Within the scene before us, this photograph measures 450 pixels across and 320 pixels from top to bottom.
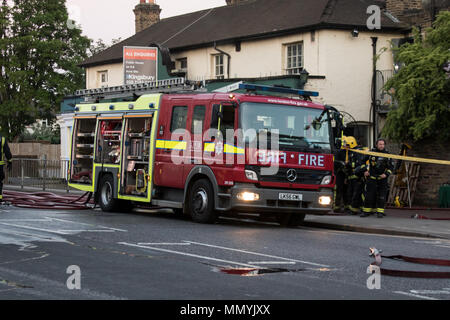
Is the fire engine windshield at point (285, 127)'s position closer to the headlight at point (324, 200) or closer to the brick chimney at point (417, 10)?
the headlight at point (324, 200)

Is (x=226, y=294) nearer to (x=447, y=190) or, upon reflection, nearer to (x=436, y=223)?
(x=436, y=223)

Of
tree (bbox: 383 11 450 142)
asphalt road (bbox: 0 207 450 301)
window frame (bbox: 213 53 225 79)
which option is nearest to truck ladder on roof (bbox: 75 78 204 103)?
asphalt road (bbox: 0 207 450 301)

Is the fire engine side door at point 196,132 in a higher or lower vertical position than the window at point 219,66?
lower

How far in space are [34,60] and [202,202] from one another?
130ft

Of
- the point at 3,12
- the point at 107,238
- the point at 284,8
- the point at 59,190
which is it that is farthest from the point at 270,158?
the point at 3,12

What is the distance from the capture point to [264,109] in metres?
15.6

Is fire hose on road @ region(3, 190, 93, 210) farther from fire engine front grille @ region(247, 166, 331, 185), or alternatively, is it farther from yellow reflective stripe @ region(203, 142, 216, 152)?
fire engine front grille @ region(247, 166, 331, 185)

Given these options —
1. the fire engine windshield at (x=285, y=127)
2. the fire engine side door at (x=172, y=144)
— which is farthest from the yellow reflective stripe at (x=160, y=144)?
A: the fire engine windshield at (x=285, y=127)

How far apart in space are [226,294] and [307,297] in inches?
31.4

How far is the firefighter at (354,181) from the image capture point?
19031 millimetres

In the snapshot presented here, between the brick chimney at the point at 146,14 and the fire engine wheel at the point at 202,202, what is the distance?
29920mm

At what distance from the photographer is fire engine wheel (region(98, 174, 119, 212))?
752 inches

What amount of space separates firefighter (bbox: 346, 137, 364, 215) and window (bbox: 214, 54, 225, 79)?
13.9 m

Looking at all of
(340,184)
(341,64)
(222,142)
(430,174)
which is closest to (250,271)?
(222,142)
